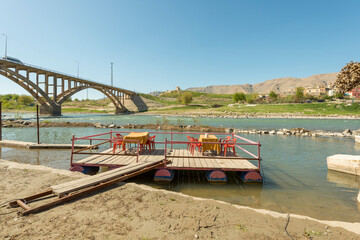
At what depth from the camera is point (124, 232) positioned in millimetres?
3502

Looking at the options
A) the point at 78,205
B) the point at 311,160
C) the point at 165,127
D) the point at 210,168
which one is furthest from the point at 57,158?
the point at 165,127

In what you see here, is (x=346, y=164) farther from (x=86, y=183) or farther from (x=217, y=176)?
(x=86, y=183)

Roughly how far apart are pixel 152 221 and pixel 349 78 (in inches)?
279

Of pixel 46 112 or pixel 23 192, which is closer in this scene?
pixel 23 192

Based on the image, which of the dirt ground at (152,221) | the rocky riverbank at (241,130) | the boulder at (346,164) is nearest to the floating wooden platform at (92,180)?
the dirt ground at (152,221)

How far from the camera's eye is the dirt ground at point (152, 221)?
344cm

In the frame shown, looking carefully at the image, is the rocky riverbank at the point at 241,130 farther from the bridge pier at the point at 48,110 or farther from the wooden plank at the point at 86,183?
the bridge pier at the point at 48,110

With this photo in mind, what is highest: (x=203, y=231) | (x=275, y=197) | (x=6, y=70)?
(x=6, y=70)

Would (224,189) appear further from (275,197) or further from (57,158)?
(57,158)

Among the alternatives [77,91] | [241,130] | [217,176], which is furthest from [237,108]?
[217,176]

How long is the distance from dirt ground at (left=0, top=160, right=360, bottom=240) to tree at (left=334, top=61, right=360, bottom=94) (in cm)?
433

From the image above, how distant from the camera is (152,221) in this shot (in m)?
3.90

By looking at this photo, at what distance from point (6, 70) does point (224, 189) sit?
5436cm

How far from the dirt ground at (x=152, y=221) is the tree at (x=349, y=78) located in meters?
4.33
